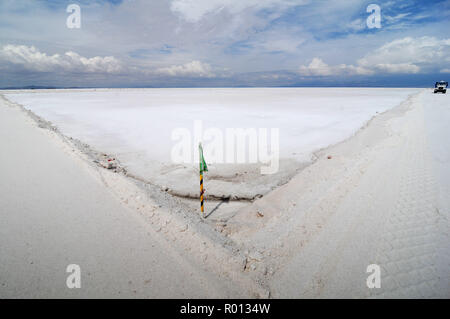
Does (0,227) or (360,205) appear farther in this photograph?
(360,205)

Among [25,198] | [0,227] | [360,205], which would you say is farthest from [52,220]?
[360,205]

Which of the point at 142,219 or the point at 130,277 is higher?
the point at 142,219

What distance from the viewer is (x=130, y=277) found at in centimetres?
325

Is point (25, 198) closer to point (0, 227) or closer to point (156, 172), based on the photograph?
point (0, 227)

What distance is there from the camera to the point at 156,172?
28.3ft
